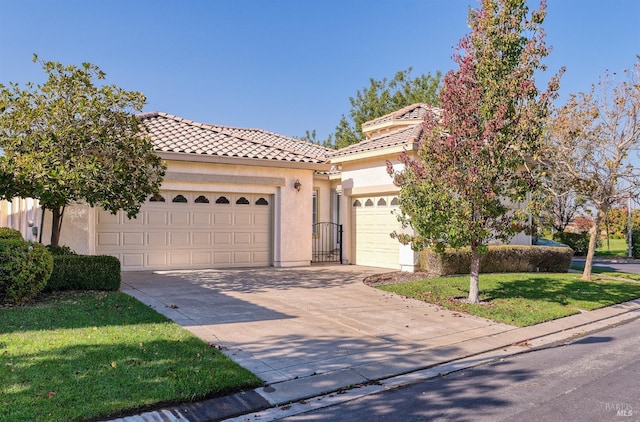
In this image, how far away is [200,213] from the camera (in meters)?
14.8

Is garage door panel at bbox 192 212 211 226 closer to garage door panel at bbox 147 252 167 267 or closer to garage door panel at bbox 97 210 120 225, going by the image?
garage door panel at bbox 147 252 167 267

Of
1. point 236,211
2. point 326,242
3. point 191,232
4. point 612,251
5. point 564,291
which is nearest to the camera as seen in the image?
point 564,291

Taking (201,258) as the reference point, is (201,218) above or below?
above

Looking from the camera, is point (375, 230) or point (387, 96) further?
point (387, 96)

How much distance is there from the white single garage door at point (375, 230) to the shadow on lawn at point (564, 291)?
3928mm

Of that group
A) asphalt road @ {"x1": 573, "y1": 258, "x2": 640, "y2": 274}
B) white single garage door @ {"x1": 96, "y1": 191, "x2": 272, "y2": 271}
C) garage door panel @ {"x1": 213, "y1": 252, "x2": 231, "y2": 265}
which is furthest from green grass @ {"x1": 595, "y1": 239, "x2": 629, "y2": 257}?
garage door panel @ {"x1": 213, "y1": 252, "x2": 231, "y2": 265}

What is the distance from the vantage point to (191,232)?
14.7 metres

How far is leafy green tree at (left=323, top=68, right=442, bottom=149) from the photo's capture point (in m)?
39.7

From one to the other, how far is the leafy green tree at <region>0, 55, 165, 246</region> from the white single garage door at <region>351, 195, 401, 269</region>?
7.75 meters

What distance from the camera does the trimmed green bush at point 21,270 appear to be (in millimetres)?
8102

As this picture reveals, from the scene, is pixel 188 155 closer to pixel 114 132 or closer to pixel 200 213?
pixel 200 213

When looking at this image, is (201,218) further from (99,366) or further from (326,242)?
(99,366)

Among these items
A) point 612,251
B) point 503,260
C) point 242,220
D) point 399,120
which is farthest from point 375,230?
point 612,251

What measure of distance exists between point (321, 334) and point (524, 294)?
632 centimetres
